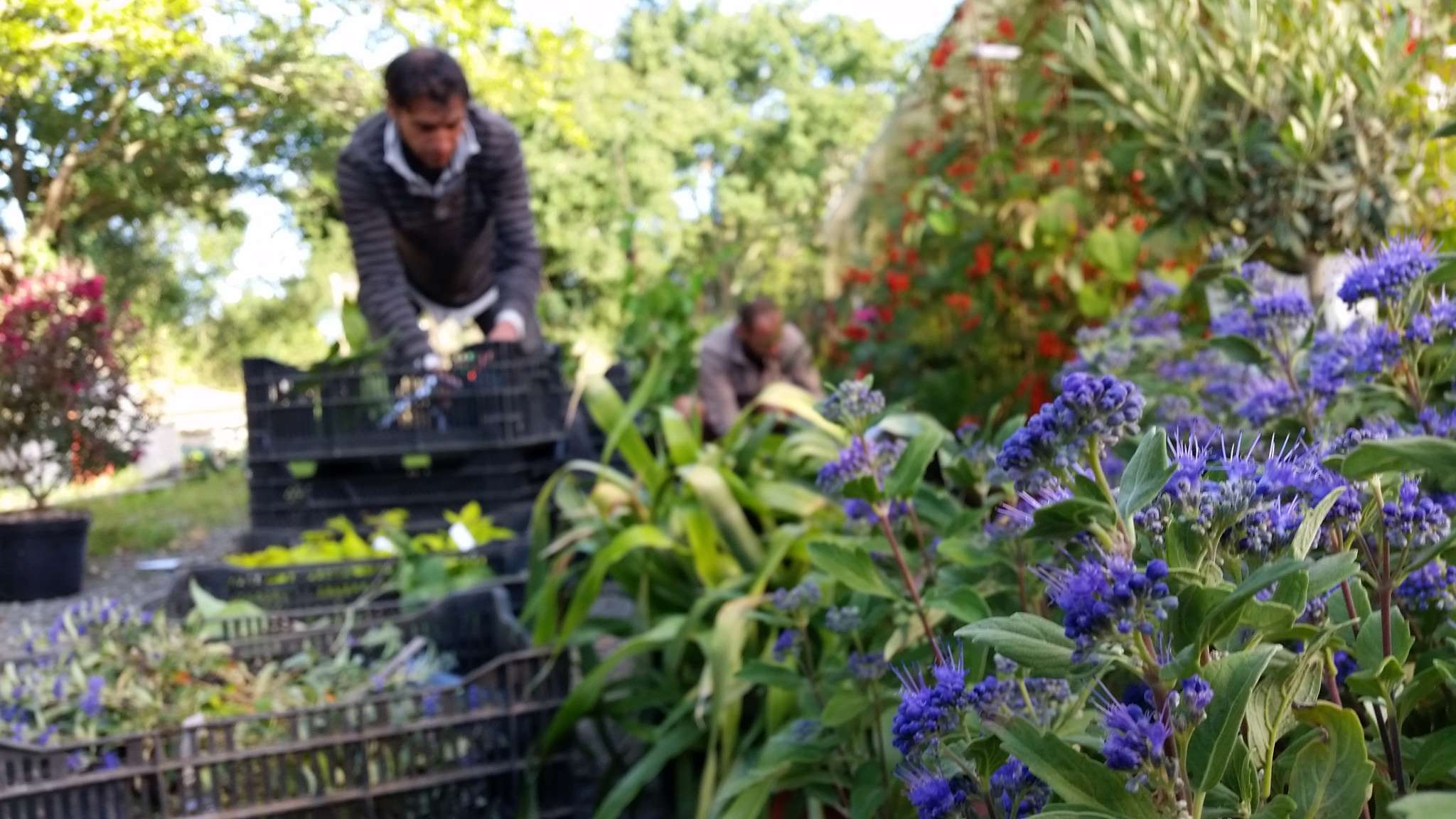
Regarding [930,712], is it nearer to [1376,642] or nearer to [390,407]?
[1376,642]

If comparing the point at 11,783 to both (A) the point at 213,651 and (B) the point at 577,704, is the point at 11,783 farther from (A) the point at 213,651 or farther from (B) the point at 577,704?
(B) the point at 577,704

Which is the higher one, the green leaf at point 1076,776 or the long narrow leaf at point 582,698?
the green leaf at point 1076,776

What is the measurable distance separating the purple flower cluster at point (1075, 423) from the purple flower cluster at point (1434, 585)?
0.95 feet

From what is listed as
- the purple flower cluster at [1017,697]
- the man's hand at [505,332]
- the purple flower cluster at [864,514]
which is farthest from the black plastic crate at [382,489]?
the purple flower cluster at [1017,697]

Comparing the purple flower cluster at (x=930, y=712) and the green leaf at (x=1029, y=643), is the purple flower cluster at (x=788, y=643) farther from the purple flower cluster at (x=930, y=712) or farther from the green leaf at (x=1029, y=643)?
the green leaf at (x=1029, y=643)

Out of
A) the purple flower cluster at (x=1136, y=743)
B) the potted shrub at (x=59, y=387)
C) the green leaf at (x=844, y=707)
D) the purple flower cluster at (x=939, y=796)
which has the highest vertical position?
the purple flower cluster at (x=1136, y=743)

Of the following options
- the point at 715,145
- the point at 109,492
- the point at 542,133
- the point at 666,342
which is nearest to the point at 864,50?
the point at 715,145

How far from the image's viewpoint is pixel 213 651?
199cm

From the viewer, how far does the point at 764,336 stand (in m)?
4.33

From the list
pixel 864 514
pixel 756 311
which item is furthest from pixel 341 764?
pixel 756 311

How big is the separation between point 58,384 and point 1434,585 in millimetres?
6192

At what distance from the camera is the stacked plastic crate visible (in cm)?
290

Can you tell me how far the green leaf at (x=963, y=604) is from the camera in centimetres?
106

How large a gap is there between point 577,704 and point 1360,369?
1.13m
